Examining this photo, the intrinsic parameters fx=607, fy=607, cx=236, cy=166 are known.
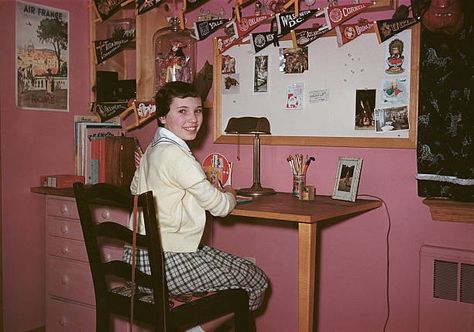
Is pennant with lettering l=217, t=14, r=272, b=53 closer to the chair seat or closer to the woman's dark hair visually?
the woman's dark hair

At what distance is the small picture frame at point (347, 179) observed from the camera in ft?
8.43

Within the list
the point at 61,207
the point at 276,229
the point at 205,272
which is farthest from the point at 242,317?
the point at 61,207

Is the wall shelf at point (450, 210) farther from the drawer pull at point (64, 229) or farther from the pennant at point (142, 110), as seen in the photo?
the drawer pull at point (64, 229)

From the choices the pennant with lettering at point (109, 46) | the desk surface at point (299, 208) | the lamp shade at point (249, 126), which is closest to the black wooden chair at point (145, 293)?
the desk surface at point (299, 208)

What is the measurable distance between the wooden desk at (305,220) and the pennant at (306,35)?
781 mm

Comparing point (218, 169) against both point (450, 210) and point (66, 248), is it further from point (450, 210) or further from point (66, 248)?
point (450, 210)

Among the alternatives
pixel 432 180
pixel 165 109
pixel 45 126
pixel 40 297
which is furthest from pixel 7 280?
pixel 432 180

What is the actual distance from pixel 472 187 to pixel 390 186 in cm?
38

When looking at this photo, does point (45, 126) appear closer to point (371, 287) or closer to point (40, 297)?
point (40, 297)

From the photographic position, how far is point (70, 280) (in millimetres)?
2895

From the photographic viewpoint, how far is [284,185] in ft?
9.55

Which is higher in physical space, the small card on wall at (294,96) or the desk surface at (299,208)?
the small card on wall at (294,96)

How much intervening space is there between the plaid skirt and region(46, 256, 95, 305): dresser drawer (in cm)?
65

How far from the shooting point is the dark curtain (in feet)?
7.62
